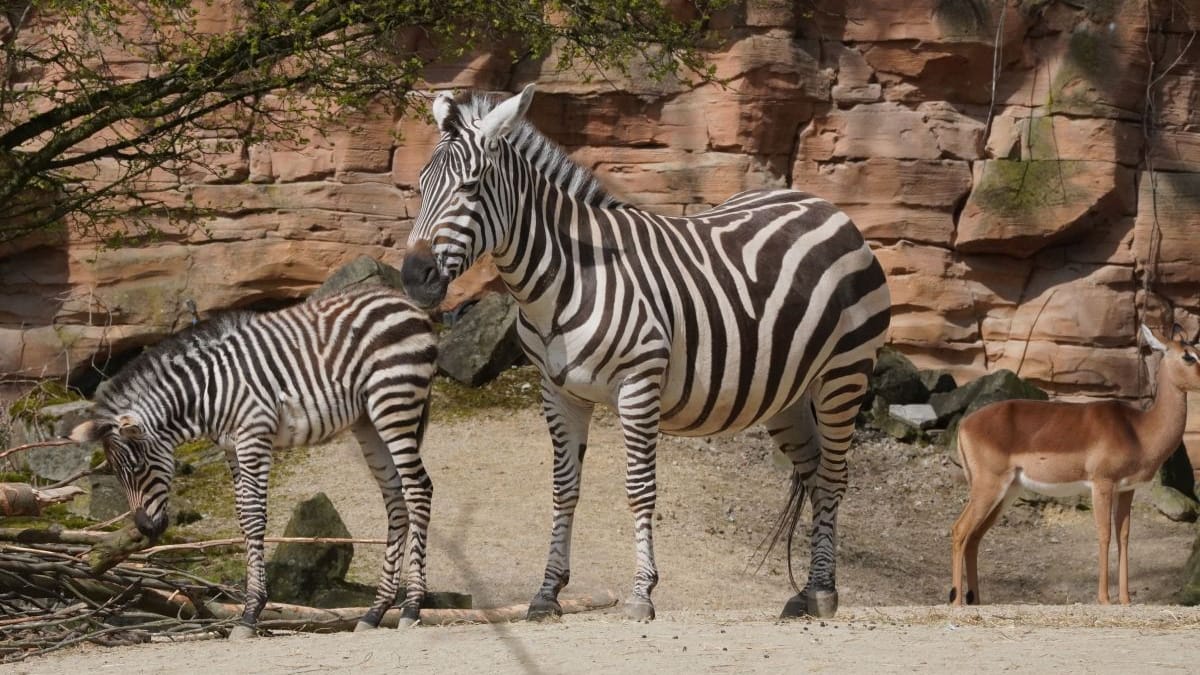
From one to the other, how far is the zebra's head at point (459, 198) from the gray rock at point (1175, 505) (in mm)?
8925

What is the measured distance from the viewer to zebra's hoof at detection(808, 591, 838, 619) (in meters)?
7.22

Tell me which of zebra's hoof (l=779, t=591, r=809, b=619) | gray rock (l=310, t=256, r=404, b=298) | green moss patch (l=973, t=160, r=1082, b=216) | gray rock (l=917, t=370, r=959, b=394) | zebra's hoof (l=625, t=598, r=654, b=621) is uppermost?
green moss patch (l=973, t=160, r=1082, b=216)

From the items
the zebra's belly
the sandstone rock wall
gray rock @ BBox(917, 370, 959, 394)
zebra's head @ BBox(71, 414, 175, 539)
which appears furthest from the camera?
the sandstone rock wall

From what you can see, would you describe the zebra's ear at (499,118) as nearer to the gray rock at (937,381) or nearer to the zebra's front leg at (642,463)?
the zebra's front leg at (642,463)

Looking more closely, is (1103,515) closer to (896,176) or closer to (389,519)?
(389,519)

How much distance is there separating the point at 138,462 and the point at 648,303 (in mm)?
2980

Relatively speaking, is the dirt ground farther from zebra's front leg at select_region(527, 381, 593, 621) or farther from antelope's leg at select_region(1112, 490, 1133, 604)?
antelope's leg at select_region(1112, 490, 1133, 604)

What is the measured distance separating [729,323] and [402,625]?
2.29 metres

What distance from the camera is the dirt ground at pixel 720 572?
5641mm

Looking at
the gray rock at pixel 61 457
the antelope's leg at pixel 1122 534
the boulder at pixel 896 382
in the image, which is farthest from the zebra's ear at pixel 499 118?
the boulder at pixel 896 382

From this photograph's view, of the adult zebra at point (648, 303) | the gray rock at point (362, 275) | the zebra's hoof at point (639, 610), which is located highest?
the adult zebra at point (648, 303)

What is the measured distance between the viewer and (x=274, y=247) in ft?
53.1

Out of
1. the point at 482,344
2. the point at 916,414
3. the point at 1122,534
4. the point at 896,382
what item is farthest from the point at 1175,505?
the point at 482,344

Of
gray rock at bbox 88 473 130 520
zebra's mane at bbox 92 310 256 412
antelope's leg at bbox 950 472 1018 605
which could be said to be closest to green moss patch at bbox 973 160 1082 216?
antelope's leg at bbox 950 472 1018 605
